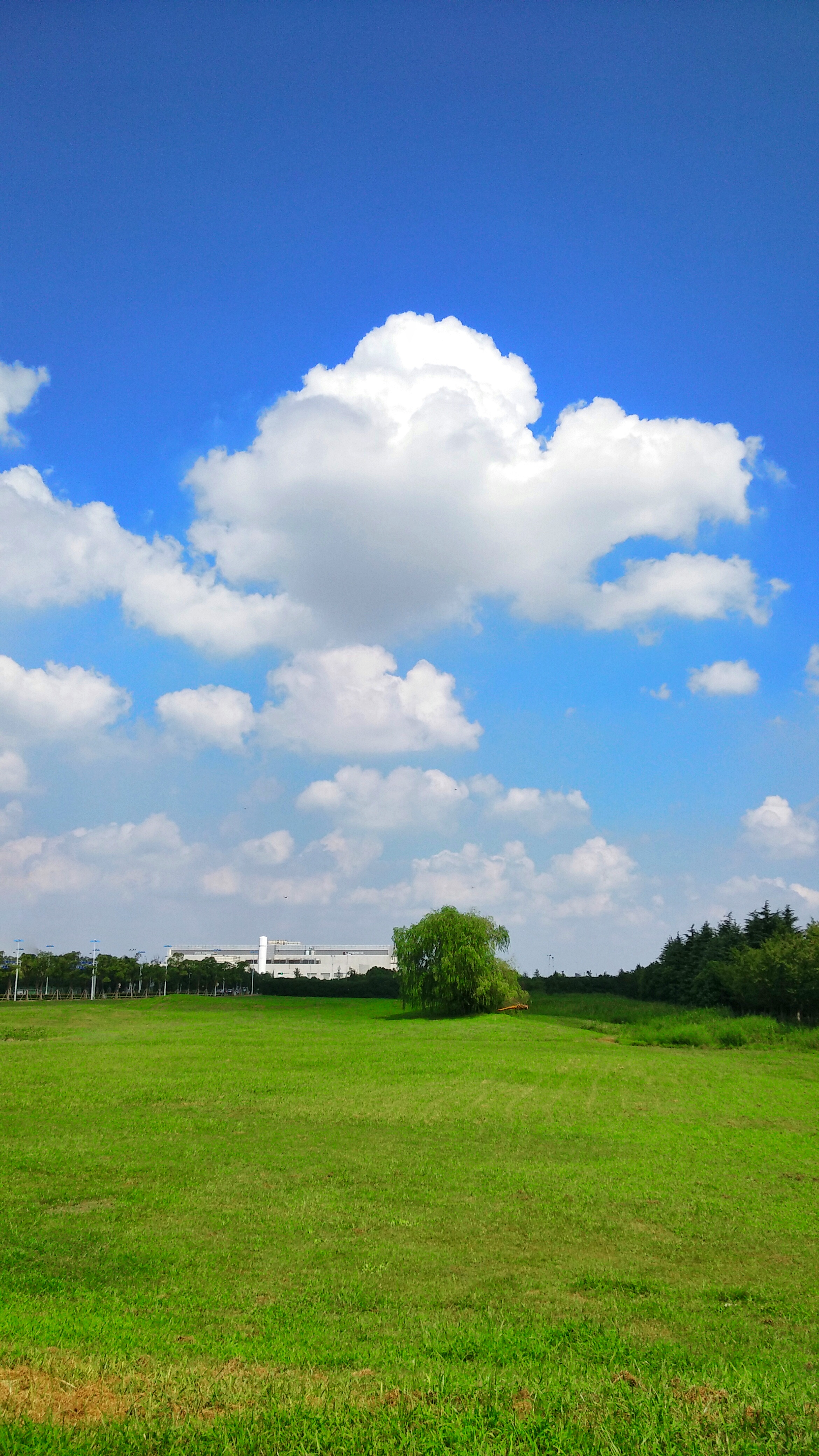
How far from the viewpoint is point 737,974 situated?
84.0 metres

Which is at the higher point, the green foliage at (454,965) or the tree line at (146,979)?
the green foliage at (454,965)

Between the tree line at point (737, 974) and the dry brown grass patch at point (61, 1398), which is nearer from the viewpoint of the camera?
the dry brown grass patch at point (61, 1398)

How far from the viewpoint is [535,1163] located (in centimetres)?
1958

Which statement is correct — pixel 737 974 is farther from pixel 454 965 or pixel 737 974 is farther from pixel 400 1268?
pixel 400 1268

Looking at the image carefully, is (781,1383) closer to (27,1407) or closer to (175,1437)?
(175,1437)

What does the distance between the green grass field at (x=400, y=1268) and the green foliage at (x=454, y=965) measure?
3788 centimetres

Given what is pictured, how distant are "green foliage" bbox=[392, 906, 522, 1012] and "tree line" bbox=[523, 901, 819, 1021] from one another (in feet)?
78.4

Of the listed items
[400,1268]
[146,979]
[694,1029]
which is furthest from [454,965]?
[146,979]

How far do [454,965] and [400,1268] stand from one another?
5781 centimetres

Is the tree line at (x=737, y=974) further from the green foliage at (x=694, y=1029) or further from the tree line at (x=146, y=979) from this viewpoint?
the tree line at (x=146, y=979)

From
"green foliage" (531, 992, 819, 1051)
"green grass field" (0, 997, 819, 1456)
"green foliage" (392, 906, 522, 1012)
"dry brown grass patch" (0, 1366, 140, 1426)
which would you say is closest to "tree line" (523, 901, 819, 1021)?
"green foliage" (531, 992, 819, 1051)

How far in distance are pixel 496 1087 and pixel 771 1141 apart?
10746 millimetres

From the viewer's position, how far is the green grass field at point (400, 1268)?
702 centimetres

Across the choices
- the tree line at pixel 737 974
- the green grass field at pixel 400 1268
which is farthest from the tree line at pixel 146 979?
the green grass field at pixel 400 1268
